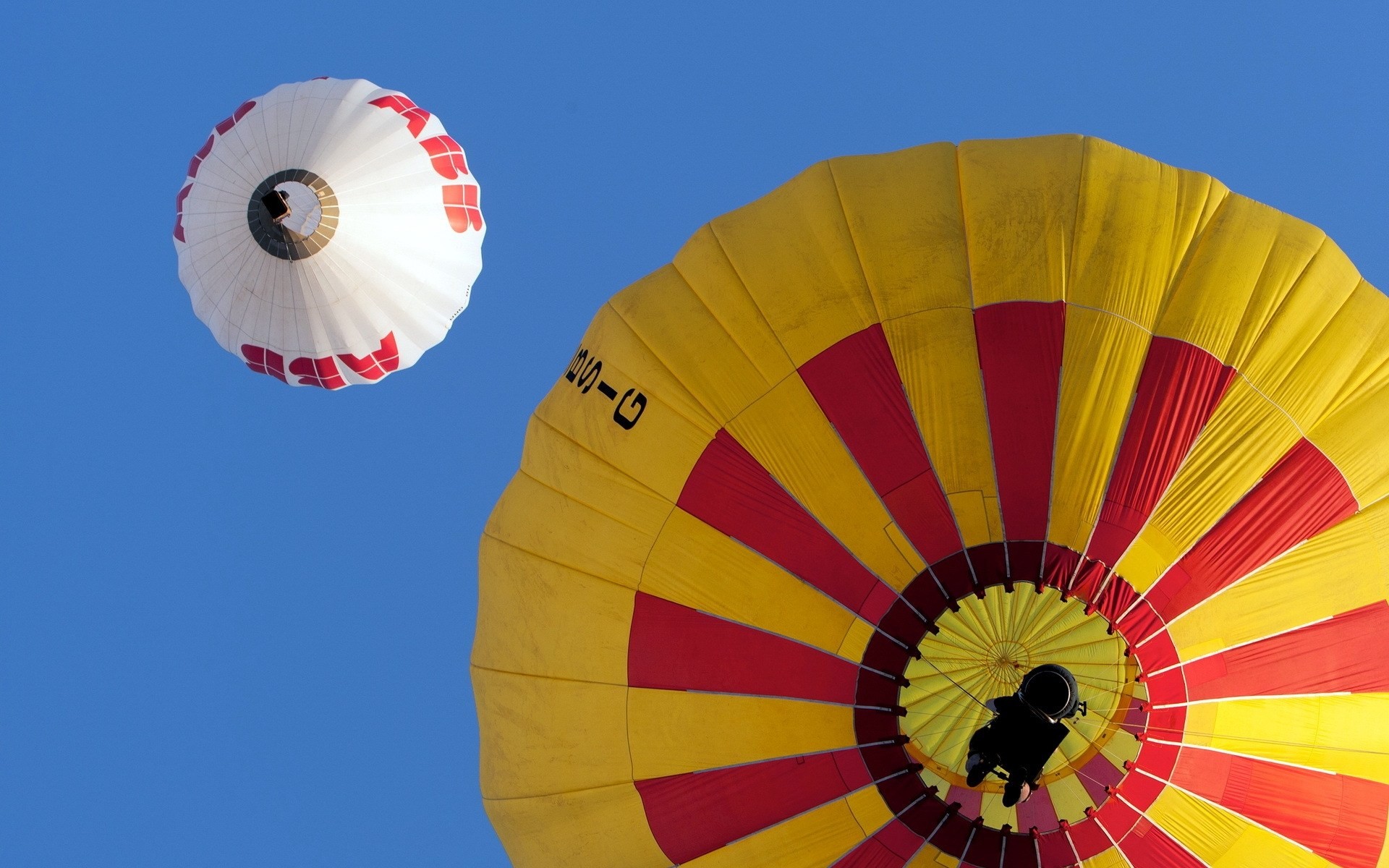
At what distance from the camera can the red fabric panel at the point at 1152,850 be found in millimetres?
9836

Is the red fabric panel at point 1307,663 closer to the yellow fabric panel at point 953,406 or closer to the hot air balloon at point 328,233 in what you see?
the yellow fabric panel at point 953,406

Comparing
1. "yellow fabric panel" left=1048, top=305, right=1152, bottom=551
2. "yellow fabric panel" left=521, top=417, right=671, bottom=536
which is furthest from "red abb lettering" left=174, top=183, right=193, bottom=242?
"yellow fabric panel" left=1048, top=305, right=1152, bottom=551

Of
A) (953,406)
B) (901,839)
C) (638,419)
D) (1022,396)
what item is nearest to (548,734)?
(638,419)

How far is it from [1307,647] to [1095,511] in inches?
78.7

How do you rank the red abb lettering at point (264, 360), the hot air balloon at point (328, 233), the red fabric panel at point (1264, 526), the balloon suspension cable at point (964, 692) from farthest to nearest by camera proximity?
1. the red abb lettering at point (264, 360)
2. the hot air balloon at point (328, 233)
3. the red fabric panel at point (1264, 526)
4. the balloon suspension cable at point (964, 692)

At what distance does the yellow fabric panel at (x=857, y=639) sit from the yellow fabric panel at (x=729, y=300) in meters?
1.97

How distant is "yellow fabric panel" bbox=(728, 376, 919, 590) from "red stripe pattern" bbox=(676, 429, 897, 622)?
0.23 feet

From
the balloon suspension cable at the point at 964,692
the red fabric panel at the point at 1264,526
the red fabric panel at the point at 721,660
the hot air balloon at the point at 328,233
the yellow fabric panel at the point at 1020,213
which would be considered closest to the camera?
the balloon suspension cable at the point at 964,692

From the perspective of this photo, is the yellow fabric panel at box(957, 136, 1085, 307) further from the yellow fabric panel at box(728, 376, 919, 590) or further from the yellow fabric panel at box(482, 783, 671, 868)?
the yellow fabric panel at box(482, 783, 671, 868)

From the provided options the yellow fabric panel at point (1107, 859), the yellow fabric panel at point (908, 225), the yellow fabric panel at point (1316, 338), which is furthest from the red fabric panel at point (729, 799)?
the yellow fabric panel at point (1316, 338)

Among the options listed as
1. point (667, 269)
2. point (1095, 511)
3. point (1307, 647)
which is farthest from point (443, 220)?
point (1307, 647)

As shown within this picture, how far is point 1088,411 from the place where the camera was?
1014cm

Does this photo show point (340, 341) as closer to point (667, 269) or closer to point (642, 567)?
point (667, 269)

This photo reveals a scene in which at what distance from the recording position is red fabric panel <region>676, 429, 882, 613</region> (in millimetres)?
10016
